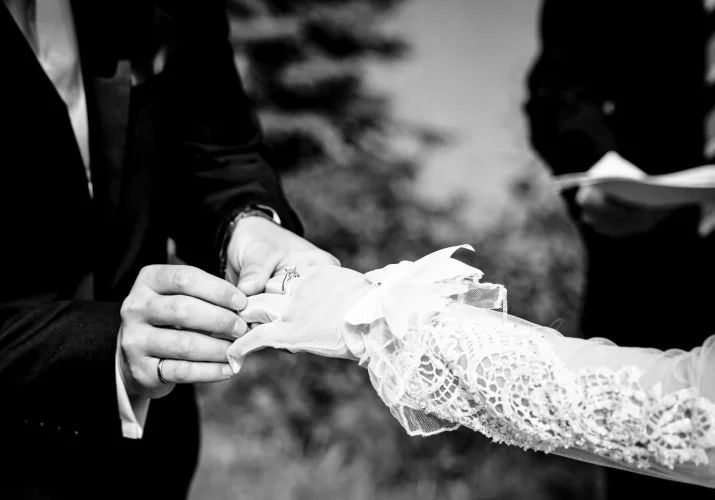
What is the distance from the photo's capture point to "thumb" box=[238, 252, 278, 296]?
1.24m

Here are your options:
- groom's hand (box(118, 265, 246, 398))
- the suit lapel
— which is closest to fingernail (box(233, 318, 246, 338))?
groom's hand (box(118, 265, 246, 398))

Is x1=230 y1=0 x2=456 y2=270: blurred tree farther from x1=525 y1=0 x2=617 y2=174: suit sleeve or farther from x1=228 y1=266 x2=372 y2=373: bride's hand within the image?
x1=228 y1=266 x2=372 y2=373: bride's hand

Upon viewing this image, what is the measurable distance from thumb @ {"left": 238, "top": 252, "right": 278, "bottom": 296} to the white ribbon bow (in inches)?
9.1

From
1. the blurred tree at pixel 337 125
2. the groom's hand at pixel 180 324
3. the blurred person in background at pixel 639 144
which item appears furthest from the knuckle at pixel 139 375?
the blurred tree at pixel 337 125

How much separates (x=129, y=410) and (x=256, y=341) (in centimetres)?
33

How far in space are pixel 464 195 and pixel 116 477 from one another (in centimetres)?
378

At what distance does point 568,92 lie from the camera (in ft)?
7.45

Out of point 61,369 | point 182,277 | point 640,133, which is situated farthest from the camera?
point 640,133

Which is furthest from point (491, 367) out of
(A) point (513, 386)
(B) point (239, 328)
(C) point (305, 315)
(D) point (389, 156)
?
(D) point (389, 156)

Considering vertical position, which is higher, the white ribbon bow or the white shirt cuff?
the white ribbon bow

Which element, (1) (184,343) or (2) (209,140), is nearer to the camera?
(1) (184,343)

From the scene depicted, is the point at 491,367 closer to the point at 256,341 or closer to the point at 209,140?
the point at 256,341

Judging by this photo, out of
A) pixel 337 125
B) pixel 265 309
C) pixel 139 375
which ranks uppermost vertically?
pixel 265 309

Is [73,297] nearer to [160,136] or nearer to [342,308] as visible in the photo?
[160,136]
